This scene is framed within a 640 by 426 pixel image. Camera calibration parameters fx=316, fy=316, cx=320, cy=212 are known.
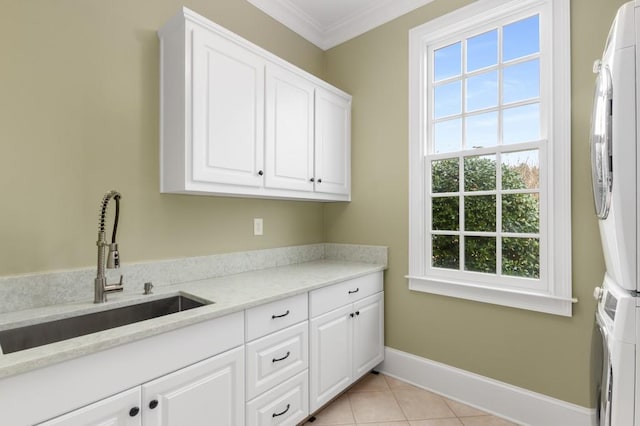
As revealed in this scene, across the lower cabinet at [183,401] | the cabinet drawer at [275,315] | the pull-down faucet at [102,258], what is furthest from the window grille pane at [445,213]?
the pull-down faucet at [102,258]

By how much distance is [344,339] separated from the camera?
2.05 metres

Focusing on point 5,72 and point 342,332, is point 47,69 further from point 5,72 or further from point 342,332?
point 342,332

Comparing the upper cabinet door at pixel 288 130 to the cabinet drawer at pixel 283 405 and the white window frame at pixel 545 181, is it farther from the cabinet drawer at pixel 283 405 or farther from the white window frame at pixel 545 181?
the cabinet drawer at pixel 283 405

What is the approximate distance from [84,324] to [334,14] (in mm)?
2698

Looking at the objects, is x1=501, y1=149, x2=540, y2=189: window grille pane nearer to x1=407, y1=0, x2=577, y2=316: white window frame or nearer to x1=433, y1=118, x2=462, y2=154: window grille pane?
x1=407, y1=0, x2=577, y2=316: white window frame

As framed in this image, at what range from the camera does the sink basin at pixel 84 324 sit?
1186 mm

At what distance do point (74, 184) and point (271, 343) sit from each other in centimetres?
121

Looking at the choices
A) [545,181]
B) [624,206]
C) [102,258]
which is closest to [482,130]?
[545,181]

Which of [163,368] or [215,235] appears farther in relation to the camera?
[215,235]

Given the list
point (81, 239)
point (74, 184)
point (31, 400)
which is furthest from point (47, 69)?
point (31, 400)

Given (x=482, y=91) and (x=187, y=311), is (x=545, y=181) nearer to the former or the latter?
(x=482, y=91)

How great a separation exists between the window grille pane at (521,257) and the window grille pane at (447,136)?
2.39 ft

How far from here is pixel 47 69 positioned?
4.68 feet

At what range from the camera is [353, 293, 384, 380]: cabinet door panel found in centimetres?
217
